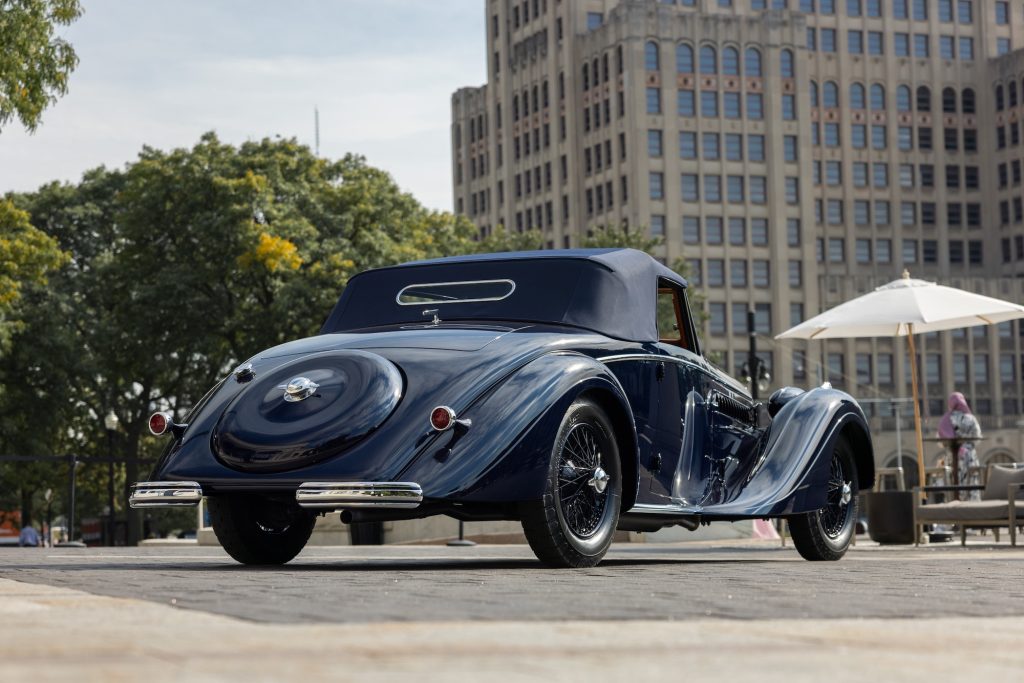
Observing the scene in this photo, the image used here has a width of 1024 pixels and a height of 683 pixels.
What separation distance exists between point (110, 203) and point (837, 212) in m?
74.8

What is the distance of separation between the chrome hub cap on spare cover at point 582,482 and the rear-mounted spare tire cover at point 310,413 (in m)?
1.05

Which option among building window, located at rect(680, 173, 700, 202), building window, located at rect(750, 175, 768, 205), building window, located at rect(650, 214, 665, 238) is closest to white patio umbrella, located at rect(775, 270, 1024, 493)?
building window, located at rect(650, 214, 665, 238)

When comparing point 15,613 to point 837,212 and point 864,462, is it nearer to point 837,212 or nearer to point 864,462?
point 864,462

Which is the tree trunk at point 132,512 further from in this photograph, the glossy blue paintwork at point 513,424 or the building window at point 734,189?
the building window at point 734,189

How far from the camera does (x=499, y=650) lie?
4301mm

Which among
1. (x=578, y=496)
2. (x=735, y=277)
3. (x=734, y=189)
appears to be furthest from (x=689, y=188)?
(x=578, y=496)

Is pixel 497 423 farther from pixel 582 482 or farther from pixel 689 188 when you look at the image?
pixel 689 188

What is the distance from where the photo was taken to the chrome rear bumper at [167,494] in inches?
347

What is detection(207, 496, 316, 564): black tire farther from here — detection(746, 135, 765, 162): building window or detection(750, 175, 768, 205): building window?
detection(746, 135, 765, 162): building window

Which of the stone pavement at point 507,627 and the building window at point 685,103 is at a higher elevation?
the building window at point 685,103

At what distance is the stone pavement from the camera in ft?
12.8

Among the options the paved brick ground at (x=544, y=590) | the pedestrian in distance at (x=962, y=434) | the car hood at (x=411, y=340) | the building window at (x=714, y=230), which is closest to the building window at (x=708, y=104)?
the building window at (x=714, y=230)

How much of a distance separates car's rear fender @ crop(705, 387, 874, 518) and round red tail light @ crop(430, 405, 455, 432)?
2.68m

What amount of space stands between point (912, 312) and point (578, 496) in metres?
9.93
